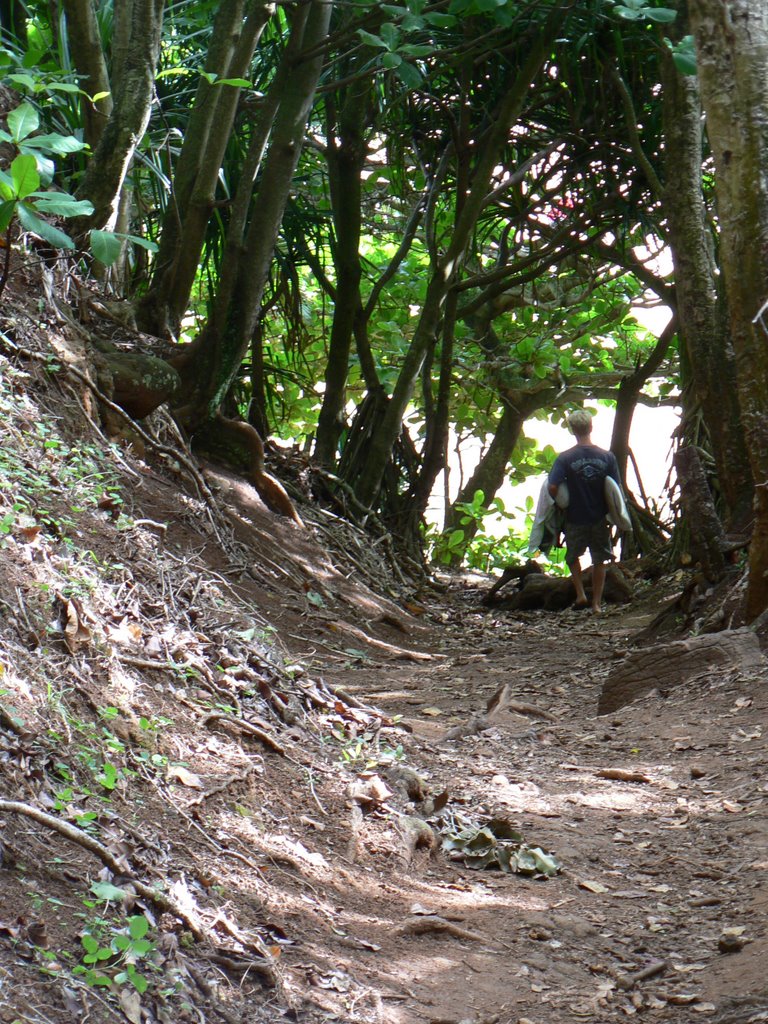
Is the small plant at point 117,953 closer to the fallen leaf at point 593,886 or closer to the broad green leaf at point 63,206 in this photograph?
the fallen leaf at point 593,886

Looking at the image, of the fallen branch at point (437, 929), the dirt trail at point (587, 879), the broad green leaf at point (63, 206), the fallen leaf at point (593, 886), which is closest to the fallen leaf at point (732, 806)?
the dirt trail at point (587, 879)

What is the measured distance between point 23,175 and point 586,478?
627 cm

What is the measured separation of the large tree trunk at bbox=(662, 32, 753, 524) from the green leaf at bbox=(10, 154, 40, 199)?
394cm

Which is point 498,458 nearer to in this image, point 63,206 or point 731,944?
point 63,206

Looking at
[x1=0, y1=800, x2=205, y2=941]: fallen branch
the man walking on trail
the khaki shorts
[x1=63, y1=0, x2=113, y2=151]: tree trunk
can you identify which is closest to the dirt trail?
[x1=0, y1=800, x2=205, y2=941]: fallen branch

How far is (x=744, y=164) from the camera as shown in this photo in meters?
4.36

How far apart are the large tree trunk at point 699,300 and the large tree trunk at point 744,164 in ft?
4.03

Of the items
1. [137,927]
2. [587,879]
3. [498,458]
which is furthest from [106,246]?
[498,458]

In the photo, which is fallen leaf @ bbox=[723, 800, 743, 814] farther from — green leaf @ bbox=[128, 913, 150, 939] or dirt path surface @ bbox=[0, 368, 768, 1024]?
green leaf @ bbox=[128, 913, 150, 939]

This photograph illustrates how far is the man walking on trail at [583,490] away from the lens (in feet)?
27.9

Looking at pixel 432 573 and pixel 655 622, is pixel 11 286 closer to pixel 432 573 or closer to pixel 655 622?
pixel 655 622

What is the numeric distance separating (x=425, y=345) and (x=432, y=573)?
7.09ft

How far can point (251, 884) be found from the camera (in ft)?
8.14

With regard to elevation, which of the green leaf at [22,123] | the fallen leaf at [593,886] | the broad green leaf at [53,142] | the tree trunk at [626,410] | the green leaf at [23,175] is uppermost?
the tree trunk at [626,410]
